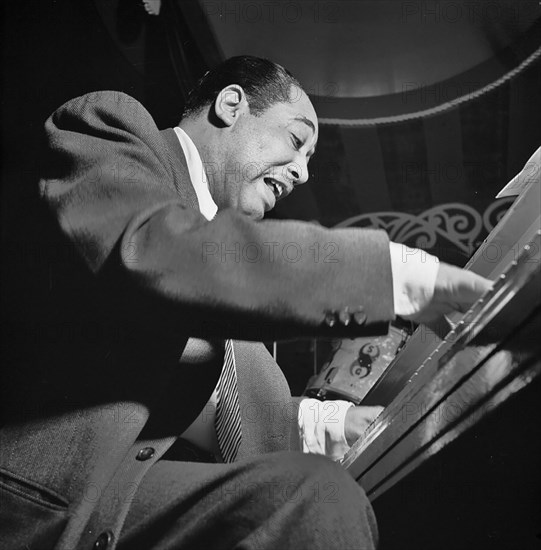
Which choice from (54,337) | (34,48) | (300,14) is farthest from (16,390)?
(300,14)

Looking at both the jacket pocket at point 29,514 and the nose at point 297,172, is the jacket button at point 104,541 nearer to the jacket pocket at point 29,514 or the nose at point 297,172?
the jacket pocket at point 29,514

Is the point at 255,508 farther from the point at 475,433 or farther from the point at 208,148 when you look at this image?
the point at 208,148

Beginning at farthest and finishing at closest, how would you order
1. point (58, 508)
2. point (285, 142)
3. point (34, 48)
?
point (34, 48) → point (285, 142) → point (58, 508)

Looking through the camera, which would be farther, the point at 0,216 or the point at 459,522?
the point at 0,216

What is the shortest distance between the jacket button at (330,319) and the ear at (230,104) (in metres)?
0.52

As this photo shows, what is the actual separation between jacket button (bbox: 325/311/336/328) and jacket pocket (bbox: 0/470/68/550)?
1.03 ft

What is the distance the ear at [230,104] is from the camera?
1.01 metres

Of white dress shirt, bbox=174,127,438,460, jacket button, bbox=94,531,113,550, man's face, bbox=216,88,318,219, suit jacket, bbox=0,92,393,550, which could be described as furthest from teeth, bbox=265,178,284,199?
jacket button, bbox=94,531,113,550

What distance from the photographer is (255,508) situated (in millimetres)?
550

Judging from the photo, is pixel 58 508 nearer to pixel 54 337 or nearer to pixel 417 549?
pixel 54 337

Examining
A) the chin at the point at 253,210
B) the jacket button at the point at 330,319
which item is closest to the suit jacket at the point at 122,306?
the jacket button at the point at 330,319

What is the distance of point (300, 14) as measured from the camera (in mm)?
1472

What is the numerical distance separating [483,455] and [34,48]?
1282 mm

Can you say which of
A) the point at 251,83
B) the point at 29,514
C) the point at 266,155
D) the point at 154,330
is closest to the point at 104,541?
the point at 29,514
